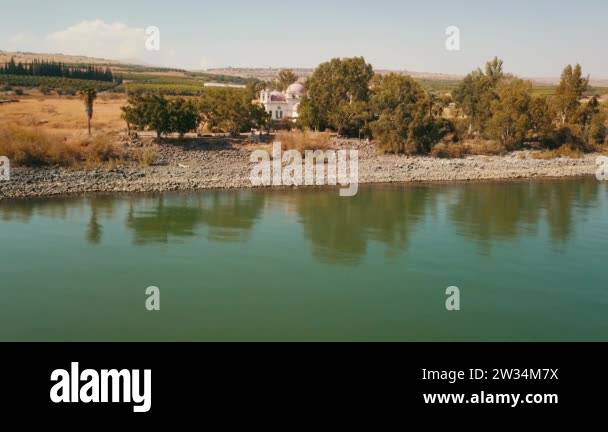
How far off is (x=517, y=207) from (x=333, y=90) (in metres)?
16.2

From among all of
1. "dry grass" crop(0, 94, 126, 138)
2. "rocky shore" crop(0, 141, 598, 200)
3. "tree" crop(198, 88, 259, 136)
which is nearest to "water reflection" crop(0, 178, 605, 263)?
"rocky shore" crop(0, 141, 598, 200)

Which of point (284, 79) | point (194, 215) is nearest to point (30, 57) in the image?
point (284, 79)

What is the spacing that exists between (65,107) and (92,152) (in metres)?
14.9

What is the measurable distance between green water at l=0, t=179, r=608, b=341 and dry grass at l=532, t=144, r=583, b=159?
10.8 m

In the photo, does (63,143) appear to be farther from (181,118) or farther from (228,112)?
(228,112)

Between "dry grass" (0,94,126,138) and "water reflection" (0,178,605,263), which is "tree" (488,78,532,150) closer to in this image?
"water reflection" (0,178,605,263)

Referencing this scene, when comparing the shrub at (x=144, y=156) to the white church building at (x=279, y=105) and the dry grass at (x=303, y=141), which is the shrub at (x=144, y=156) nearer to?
the dry grass at (x=303, y=141)

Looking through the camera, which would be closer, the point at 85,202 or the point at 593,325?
the point at 593,325

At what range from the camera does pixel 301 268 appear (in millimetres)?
14766

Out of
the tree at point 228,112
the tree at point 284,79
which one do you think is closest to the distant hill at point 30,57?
the tree at point 284,79

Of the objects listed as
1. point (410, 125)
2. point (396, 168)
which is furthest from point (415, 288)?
point (410, 125)

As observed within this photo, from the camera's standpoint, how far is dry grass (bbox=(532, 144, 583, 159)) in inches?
1316
